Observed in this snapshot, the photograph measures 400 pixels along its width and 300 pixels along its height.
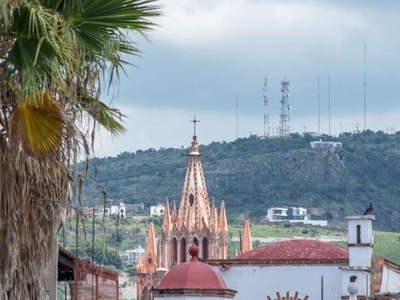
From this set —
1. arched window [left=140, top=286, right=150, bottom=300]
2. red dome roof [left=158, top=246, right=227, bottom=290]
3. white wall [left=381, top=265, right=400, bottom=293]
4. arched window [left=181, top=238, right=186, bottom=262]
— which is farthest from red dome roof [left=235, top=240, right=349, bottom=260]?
arched window [left=181, top=238, right=186, bottom=262]

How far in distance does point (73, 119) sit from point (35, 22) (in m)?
1.41

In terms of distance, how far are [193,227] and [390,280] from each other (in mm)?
95390

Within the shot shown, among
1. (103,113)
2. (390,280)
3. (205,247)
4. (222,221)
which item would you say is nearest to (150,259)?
(205,247)

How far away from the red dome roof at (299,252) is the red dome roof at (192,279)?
15.4m

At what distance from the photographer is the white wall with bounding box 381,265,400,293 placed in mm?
59125

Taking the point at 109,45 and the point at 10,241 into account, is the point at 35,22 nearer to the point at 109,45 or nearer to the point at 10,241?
the point at 109,45

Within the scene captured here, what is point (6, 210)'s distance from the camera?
18.4 m

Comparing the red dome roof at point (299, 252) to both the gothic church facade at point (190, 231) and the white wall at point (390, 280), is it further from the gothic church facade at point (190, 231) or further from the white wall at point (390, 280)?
the gothic church facade at point (190, 231)

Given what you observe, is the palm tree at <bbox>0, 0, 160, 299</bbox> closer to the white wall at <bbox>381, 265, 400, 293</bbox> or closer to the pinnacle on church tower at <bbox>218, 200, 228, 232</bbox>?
the white wall at <bbox>381, 265, 400, 293</bbox>

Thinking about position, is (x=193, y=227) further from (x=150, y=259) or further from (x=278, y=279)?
(x=278, y=279)

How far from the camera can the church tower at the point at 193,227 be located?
15512 cm

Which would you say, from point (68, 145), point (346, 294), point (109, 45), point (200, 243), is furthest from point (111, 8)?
point (200, 243)

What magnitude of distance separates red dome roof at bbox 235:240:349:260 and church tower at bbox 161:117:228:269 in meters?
91.7

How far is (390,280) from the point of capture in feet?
199
